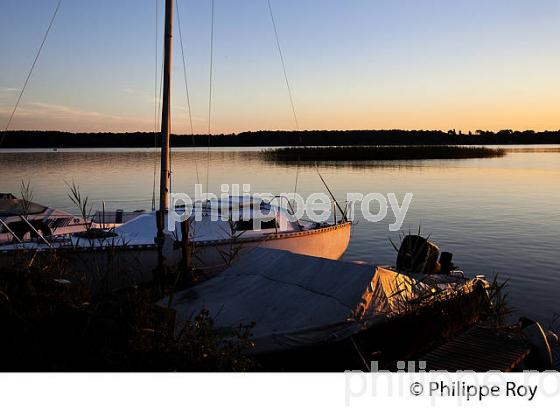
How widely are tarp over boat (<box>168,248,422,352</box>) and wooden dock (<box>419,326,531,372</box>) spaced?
1068 mm

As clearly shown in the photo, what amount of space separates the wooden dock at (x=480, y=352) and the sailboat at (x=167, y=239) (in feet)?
13.2

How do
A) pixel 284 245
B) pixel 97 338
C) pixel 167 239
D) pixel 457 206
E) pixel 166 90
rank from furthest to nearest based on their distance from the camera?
1. pixel 457 206
2. pixel 284 245
3. pixel 167 239
4. pixel 166 90
5. pixel 97 338

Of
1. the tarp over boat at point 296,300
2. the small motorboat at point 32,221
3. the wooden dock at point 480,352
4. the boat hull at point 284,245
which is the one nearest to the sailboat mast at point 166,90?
the boat hull at point 284,245

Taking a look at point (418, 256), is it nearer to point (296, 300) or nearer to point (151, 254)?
point (296, 300)

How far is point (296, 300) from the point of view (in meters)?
8.02

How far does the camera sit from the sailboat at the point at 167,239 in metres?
10.5

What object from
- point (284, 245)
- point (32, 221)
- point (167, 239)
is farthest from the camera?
point (284, 245)

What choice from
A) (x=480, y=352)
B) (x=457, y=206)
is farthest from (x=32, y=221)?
(x=457, y=206)

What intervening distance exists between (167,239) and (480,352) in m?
7.18

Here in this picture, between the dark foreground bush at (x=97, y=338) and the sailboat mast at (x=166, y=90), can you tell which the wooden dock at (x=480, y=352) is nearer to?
the dark foreground bush at (x=97, y=338)

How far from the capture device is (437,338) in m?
8.65

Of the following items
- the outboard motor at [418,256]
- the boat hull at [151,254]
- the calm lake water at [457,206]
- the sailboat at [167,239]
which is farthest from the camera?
the calm lake water at [457,206]
